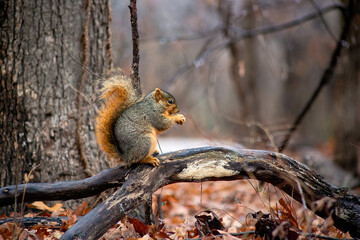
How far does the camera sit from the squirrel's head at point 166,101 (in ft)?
8.25

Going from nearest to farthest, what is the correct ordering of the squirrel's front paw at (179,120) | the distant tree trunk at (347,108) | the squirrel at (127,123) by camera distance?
the squirrel at (127,123), the squirrel's front paw at (179,120), the distant tree trunk at (347,108)

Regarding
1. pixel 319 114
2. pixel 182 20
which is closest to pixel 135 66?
pixel 182 20

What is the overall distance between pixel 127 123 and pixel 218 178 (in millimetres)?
662

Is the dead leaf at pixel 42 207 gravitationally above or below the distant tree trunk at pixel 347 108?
below

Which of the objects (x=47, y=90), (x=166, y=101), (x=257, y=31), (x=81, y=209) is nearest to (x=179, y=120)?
(x=166, y=101)

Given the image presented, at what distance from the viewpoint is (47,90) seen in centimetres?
280

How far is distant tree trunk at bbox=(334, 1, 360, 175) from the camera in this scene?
5.81 meters

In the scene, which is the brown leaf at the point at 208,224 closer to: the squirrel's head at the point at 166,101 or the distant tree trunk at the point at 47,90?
the squirrel's head at the point at 166,101

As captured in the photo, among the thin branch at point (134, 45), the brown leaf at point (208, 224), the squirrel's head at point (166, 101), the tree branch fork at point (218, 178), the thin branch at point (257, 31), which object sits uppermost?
the thin branch at point (257, 31)

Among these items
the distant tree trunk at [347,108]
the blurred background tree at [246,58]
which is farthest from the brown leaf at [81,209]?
the distant tree trunk at [347,108]

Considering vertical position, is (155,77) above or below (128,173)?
above

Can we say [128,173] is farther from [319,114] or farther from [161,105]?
[319,114]

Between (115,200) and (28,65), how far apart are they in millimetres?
1378

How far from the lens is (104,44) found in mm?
3049
